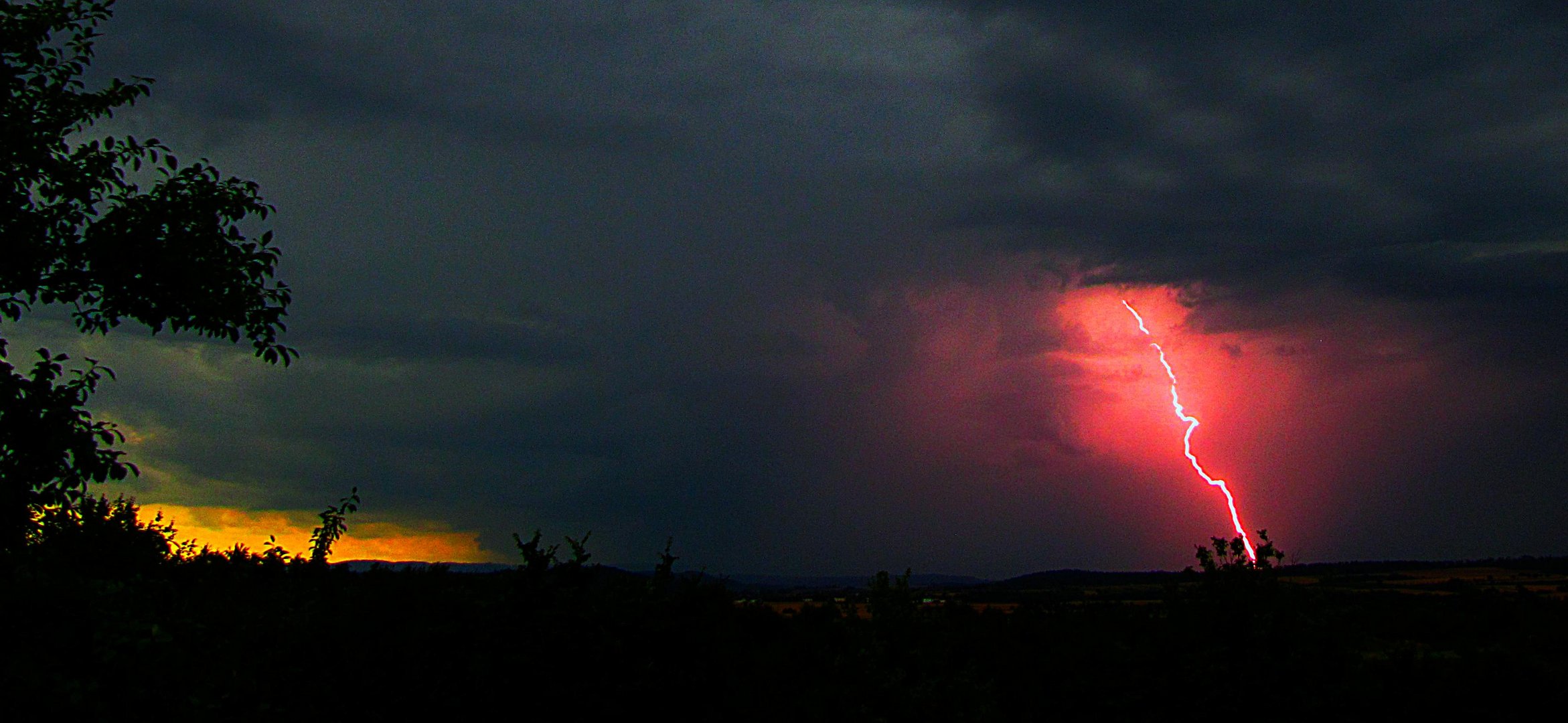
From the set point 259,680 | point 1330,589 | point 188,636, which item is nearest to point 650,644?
point 259,680

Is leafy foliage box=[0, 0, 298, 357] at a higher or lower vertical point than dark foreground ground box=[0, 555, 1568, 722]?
higher

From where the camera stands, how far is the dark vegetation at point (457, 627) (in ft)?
27.7

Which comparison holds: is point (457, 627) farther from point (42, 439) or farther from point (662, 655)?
point (42, 439)

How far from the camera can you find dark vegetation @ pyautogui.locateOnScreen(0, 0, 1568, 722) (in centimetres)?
845

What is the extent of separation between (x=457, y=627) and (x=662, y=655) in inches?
175

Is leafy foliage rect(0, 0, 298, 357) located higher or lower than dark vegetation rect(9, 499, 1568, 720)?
higher

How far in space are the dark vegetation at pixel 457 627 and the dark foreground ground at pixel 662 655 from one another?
0.06 meters

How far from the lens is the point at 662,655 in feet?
68.3

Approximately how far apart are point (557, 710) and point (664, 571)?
169 inches

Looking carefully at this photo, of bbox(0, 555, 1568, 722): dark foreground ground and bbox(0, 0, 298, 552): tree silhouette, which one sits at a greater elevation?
bbox(0, 0, 298, 552): tree silhouette

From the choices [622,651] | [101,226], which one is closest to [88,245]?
[101,226]

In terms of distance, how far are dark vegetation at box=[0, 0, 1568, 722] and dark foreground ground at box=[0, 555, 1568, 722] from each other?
0.06m

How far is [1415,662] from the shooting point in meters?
27.8

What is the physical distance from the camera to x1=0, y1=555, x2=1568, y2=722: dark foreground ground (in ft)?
27.6
